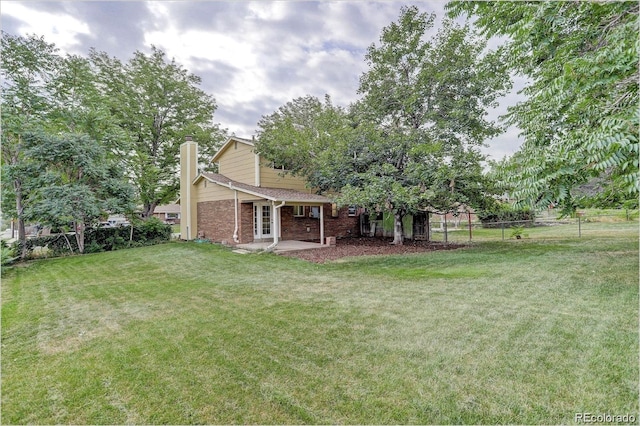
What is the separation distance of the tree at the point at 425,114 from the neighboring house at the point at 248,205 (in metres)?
3.40

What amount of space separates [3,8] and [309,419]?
9686 mm

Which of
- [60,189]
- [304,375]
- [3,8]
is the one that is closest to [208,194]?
[60,189]

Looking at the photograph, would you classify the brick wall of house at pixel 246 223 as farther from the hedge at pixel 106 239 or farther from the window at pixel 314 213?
the hedge at pixel 106 239

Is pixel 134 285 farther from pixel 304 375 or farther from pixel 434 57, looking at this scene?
pixel 434 57

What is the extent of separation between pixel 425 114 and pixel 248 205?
8.93m

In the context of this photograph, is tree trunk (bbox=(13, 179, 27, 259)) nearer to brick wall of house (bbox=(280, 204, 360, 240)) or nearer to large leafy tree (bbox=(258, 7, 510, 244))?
brick wall of house (bbox=(280, 204, 360, 240))

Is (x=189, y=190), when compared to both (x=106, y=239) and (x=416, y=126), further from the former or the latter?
(x=416, y=126)

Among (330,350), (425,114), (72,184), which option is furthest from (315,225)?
(330,350)

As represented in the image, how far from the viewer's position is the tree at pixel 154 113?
19.5 meters

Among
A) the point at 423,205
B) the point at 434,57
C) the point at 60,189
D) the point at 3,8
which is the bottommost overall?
the point at 423,205

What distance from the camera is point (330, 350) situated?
3.65 meters

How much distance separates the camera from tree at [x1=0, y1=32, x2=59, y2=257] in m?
12.2

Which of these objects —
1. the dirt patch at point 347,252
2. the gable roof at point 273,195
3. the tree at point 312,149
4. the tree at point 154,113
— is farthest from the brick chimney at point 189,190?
the dirt patch at point 347,252

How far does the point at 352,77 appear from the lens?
1393 centimetres
